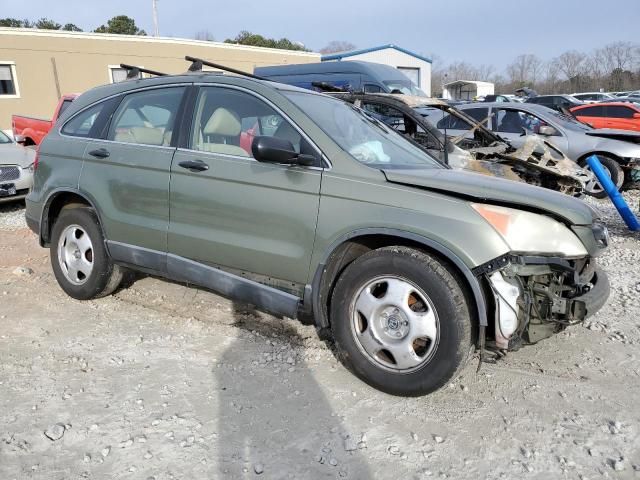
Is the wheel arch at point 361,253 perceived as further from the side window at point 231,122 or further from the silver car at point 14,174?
the silver car at point 14,174

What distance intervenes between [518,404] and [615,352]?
3.70 feet

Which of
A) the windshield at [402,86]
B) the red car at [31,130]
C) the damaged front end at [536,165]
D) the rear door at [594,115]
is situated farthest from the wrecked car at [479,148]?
the rear door at [594,115]

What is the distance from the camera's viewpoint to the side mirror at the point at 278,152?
10.6ft

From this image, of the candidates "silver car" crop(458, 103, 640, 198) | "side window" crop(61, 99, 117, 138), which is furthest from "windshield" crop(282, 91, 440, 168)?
"silver car" crop(458, 103, 640, 198)

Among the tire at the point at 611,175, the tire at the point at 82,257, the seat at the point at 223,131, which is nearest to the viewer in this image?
the seat at the point at 223,131

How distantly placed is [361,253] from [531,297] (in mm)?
1037

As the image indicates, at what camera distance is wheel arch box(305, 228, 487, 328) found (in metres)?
2.86

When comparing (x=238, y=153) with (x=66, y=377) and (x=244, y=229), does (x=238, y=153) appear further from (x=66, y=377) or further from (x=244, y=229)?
(x=66, y=377)

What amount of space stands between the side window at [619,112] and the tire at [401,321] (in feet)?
51.5

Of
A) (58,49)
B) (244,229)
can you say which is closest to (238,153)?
(244,229)

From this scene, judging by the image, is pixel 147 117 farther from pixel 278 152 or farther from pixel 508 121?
pixel 508 121

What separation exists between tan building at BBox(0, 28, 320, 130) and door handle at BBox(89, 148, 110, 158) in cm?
2034

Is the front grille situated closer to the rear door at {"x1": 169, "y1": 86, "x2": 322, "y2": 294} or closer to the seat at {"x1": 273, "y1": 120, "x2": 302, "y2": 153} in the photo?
the rear door at {"x1": 169, "y1": 86, "x2": 322, "y2": 294}

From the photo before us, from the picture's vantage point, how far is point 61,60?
22.0 metres
